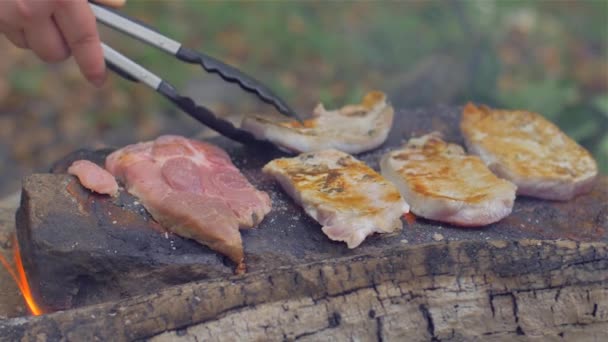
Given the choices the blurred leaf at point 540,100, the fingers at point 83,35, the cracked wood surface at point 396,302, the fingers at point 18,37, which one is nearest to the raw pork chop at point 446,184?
the cracked wood surface at point 396,302

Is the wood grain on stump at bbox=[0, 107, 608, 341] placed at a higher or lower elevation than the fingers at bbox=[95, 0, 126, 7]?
lower

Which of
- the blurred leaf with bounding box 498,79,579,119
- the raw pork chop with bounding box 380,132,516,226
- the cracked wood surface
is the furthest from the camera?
the blurred leaf with bounding box 498,79,579,119

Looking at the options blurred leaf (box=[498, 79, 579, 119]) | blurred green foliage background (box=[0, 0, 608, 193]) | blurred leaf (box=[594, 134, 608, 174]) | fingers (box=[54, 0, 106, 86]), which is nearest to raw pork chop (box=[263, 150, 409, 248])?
fingers (box=[54, 0, 106, 86])

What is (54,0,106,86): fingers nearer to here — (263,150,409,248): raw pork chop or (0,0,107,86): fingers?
(0,0,107,86): fingers

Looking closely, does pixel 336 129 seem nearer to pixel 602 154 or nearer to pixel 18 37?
pixel 18 37

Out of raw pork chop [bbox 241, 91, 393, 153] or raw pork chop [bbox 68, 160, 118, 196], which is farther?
raw pork chop [bbox 241, 91, 393, 153]

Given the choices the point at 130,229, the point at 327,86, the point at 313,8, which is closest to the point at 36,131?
the point at 327,86

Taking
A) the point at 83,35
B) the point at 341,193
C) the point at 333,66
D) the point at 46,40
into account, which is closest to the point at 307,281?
the point at 341,193

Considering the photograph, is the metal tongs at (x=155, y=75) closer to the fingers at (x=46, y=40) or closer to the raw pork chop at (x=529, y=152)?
the fingers at (x=46, y=40)
